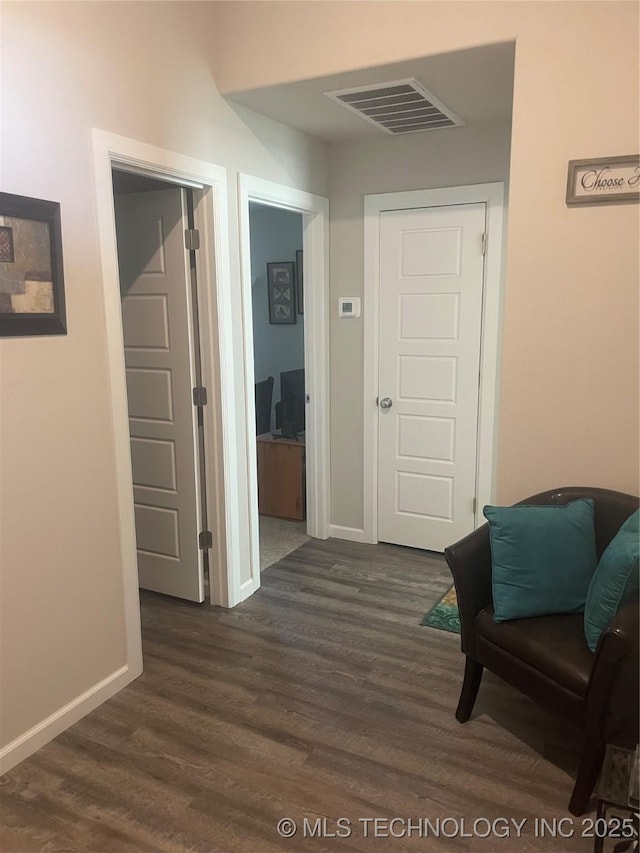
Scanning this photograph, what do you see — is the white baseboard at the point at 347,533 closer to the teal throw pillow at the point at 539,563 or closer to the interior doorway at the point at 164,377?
the interior doorway at the point at 164,377

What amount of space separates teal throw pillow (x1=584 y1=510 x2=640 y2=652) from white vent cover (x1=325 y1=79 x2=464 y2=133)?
2.09 m

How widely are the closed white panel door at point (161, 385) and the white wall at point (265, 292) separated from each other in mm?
2207

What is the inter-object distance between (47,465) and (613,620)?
190cm

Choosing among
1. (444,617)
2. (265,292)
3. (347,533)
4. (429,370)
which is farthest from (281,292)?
(444,617)

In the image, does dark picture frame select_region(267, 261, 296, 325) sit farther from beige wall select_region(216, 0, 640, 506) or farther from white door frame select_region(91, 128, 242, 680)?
beige wall select_region(216, 0, 640, 506)

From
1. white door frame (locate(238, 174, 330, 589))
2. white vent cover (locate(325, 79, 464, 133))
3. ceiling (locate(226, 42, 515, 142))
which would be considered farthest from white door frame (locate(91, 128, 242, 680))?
white vent cover (locate(325, 79, 464, 133))

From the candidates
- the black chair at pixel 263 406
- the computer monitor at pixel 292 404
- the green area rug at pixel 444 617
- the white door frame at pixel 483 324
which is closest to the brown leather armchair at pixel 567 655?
the green area rug at pixel 444 617

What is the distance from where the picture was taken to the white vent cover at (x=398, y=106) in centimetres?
287

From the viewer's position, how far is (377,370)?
13.1 ft

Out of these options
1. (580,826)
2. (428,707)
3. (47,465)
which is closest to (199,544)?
(47,465)

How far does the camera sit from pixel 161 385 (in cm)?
322

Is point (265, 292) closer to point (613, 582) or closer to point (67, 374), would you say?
point (67, 374)

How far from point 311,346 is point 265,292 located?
1.80 metres

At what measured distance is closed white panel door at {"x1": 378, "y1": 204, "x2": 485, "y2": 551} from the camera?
3650mm
